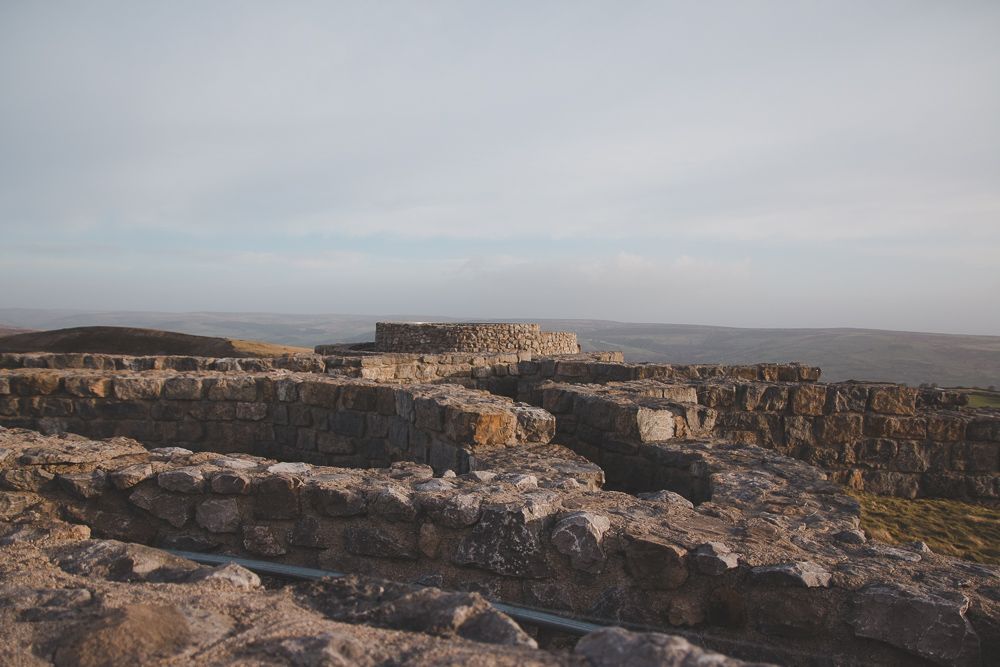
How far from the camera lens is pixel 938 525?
470 cm

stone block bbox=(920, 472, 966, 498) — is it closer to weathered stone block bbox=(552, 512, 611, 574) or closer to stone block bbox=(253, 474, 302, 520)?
weathered stone block bbox=(552, 512, 611, 574)

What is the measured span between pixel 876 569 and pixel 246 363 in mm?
7158

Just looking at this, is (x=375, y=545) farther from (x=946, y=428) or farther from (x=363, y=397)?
(x=946, y=428)

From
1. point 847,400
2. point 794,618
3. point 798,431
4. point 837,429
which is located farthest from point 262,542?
point 847,400

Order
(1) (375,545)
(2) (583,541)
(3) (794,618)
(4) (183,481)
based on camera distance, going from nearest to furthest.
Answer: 1. (3) (794,618)
2. (2) (583,541)
3. (1) (375,545)
4. (4) (183,481)

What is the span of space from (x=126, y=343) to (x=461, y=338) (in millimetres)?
14367

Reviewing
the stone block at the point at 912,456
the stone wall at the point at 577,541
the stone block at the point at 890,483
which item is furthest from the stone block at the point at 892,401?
the stone wall at the point at 577,541

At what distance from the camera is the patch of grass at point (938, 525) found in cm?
409

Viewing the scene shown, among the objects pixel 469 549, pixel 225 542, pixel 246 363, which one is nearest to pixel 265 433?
pixel 246 363

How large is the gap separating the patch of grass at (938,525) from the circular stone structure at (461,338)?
9.58m

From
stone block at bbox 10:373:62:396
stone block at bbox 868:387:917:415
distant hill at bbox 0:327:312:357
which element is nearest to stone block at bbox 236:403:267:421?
stone block at bbox 10:373:62:396

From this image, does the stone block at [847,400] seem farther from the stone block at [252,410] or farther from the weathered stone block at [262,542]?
the stone block at [252,410]

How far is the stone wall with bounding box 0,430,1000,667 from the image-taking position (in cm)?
218

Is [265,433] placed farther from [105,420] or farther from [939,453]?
[939,453]
